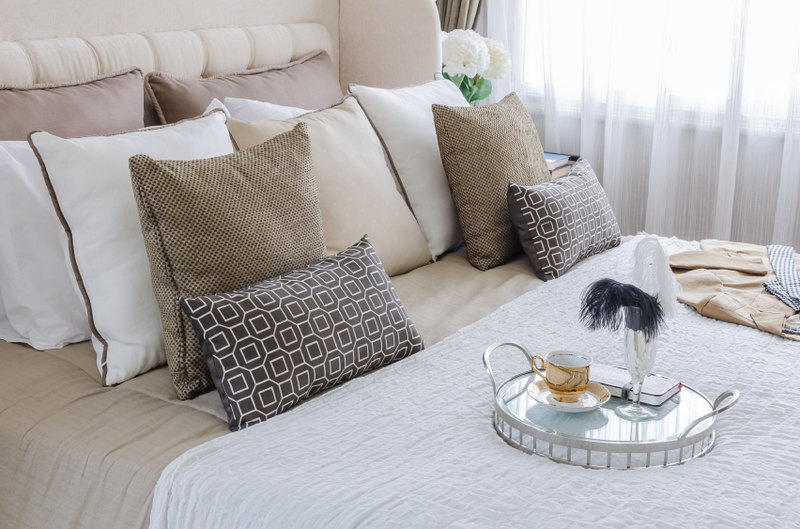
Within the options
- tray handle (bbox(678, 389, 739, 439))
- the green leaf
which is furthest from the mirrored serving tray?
the green leaf

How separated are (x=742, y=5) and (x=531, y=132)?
4.20ft

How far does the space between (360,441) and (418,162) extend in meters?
1.13

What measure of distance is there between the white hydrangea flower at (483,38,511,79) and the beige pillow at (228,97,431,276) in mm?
1131

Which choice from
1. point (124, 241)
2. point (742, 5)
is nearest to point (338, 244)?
point (124, 241)

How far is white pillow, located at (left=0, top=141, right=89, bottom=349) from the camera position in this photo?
163 centimetres

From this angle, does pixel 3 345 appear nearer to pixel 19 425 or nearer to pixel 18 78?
pixel 19 425

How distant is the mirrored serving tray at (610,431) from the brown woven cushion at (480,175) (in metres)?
0.84

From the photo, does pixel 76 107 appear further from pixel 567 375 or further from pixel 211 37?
pixel 567 375

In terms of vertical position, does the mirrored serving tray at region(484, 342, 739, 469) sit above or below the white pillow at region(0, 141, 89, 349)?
below

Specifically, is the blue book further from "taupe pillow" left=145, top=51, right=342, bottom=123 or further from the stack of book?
"taupe pillow" left=145, top=51, right=342, bottom=123

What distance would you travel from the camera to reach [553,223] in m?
2.11

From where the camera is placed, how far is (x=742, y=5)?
3072 mm

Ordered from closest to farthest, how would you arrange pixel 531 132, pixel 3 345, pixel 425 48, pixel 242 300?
pixel 242 300, pixel 3 345, pixel 531 132, pixel 425 48

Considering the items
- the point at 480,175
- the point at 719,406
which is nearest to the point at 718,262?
the point at 480,175
